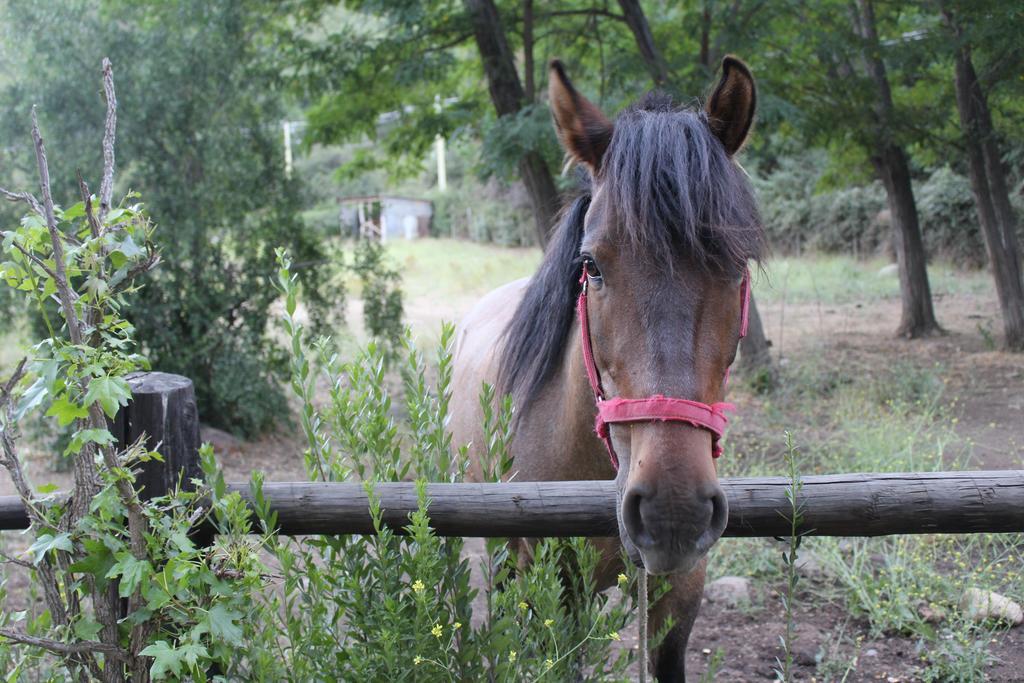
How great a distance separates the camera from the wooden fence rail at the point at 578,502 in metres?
2.02

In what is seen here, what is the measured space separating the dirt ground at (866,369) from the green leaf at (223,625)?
238cm

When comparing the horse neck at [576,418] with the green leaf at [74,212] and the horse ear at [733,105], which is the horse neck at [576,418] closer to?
the horse ear at [733,105]

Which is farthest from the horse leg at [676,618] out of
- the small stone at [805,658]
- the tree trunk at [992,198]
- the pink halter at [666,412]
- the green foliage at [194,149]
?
the tree trunk at [992,198]

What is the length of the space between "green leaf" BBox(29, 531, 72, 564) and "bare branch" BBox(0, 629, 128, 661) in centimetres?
17

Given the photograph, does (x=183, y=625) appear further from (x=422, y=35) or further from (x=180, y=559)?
(x=422, y=35)

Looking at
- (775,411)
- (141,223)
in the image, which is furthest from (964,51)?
(141,223)

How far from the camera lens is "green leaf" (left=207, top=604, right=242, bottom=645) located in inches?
74.3

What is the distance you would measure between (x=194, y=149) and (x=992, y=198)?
30.8 feet

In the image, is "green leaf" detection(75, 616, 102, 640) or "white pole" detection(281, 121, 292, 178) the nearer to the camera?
"green leaf" detection(75, 616, 102, 640)

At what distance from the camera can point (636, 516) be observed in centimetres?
171

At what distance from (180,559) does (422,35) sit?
728cm

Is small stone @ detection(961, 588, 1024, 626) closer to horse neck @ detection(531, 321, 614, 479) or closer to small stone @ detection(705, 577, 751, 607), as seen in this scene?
small stone @ detection(705, 577, 751, 607)

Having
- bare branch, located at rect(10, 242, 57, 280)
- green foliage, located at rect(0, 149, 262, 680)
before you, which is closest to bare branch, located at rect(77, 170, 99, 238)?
green foliage, located at rect(0, 149, 262, 680)

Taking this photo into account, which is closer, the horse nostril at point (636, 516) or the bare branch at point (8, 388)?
the horse nostril at point (636, 516)
